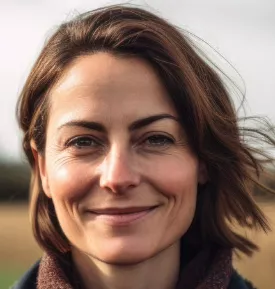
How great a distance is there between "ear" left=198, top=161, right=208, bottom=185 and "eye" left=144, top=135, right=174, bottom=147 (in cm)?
23

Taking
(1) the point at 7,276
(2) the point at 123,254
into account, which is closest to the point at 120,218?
(2) the point at 123,254

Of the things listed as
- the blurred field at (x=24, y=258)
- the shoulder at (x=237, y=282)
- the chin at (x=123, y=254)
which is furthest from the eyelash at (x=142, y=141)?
the blurred field at (x=24, y=258)

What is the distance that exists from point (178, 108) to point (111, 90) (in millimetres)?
285

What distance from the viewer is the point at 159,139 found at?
2766mm

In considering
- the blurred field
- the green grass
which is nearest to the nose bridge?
the blurred field

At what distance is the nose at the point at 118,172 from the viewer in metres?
2.58

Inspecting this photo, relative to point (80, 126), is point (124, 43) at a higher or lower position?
higher

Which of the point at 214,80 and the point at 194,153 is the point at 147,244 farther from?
the point at 214,80

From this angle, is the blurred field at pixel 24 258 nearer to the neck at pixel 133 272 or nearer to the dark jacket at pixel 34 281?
the dark jacket at pixel 34 281

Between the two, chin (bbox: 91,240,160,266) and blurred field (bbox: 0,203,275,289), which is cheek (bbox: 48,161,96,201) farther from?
blurred field (bbox: 0,203,275,289)

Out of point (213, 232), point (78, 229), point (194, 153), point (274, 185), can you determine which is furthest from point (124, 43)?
point (274, 185)

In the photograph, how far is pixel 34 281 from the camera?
311cm

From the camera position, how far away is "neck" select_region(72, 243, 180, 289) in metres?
2.79

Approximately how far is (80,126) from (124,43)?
352 mm
